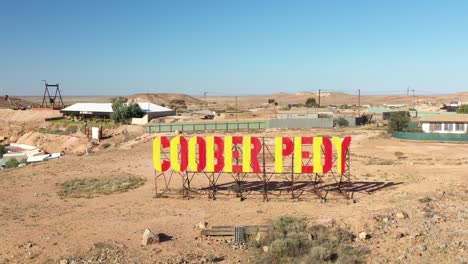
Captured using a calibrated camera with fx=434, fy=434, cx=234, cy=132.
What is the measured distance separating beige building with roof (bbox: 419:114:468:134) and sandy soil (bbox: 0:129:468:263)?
22343 millimetres

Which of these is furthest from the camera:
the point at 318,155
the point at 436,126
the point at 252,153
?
the point at 436,126

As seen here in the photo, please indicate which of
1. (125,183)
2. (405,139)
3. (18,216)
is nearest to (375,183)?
(125,183)

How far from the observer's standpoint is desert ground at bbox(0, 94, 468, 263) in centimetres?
1978

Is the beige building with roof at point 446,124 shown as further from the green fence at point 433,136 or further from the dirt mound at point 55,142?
the dirt mound at point 55,142

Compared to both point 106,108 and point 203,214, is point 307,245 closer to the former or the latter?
point 203,214

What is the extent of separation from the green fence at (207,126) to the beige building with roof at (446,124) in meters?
24.8

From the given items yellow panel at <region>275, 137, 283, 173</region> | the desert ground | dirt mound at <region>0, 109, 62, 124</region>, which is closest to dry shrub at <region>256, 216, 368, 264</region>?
the desert ground

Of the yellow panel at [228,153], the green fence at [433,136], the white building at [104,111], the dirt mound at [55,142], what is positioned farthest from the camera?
the white building at [104,111]

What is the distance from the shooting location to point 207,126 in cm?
7131

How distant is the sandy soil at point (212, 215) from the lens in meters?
19.9

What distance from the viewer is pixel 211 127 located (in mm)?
71688

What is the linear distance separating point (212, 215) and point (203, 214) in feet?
2.04

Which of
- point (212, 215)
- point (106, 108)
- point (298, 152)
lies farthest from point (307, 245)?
point (106, 108)

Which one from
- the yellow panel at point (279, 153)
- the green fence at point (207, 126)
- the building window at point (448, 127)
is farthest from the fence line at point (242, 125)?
the yellow panel at point (279, 153)
